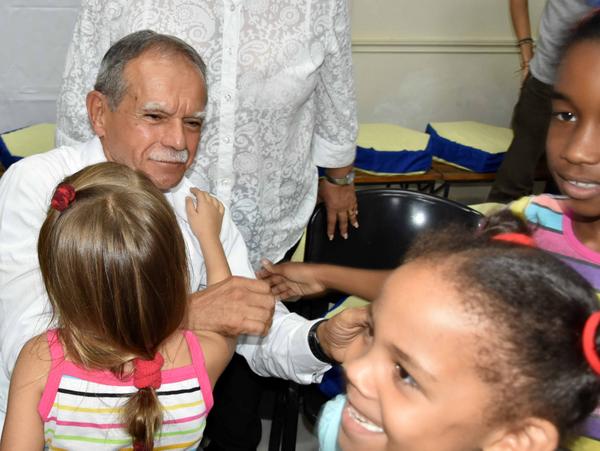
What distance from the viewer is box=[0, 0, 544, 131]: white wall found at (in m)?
4.40

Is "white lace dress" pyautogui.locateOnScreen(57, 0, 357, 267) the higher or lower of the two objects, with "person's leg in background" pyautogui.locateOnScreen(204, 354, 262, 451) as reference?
higher

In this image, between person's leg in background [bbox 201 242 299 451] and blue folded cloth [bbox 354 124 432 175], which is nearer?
person's leg in background [bbox 201 242 299 451]

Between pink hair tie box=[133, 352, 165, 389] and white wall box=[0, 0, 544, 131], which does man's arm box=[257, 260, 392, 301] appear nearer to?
pink hair tie box=[133, 352, 165, 389]

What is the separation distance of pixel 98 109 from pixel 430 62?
3.51m

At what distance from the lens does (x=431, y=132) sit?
4.06m

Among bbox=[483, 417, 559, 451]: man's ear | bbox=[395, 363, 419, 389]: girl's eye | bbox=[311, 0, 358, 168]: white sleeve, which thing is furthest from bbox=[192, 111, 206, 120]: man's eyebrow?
bbox=[483, 417, 559, 451]: man's ear

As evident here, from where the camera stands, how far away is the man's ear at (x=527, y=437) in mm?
858

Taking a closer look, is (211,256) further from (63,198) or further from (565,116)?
(565,116)

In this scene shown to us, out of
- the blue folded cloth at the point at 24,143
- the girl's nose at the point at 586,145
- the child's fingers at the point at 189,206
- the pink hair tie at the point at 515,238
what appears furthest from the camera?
the blue folded cloth at the point at 24,143

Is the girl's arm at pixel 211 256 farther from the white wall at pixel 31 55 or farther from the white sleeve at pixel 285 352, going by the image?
the white wall at pixel 31 55

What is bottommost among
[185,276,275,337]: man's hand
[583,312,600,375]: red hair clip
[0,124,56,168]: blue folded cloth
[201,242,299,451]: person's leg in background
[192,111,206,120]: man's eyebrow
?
[201,242,299,451]: person's leg in background

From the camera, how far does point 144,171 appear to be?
152cm

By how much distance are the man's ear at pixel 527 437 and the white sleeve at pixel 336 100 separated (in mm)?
1305

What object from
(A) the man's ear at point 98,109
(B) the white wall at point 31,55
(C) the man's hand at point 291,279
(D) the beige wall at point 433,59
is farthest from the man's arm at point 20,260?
(D) the beige wall at point 433,59
